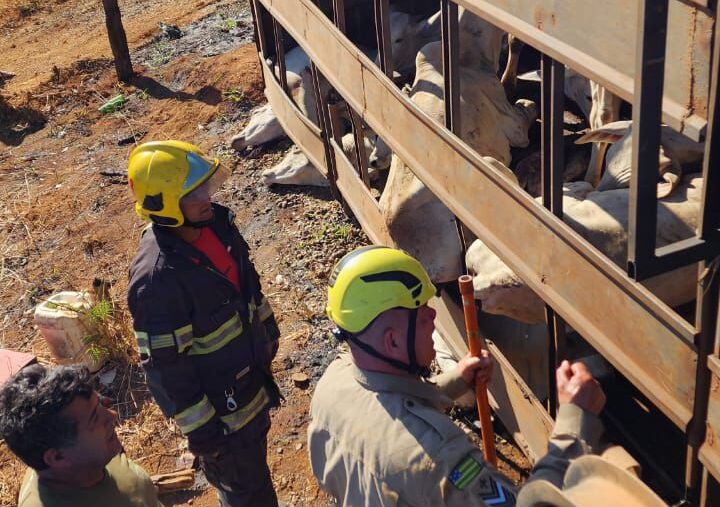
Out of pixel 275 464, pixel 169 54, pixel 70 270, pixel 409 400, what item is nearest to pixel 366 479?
pixel 409 400

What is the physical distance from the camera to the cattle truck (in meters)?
2.30

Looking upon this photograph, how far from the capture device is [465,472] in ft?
8.21

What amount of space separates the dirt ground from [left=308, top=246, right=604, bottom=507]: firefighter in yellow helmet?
7.39 ft

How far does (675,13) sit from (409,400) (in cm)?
135

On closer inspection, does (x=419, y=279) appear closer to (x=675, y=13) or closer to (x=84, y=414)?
(x=675, y=13)

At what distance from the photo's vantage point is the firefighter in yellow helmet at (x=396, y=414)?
250 cm

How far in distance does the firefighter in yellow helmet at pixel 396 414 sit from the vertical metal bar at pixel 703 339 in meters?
0.43

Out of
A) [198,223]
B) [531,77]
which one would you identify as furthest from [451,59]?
[531,77]

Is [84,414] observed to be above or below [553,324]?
above

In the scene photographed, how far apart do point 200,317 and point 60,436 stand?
99cm

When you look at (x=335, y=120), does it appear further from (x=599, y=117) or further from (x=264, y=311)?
(x=264, y=311)

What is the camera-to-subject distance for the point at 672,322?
9.41ft

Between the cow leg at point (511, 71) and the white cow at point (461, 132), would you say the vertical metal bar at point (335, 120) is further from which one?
the cow leg at point (511, 71)

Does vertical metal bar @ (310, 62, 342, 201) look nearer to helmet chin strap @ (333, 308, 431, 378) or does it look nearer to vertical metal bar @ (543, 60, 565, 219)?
vertical metal bar @ (543, 60, 565, 219)
